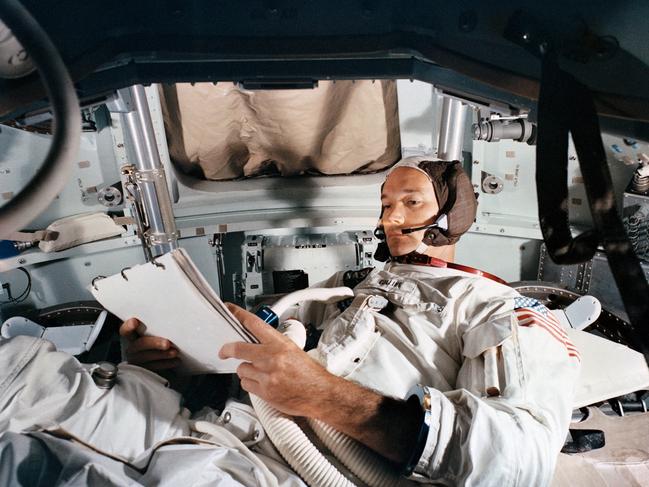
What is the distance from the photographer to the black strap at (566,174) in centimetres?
81

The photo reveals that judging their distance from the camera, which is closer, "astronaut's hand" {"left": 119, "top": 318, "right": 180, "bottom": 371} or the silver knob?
the silver knob

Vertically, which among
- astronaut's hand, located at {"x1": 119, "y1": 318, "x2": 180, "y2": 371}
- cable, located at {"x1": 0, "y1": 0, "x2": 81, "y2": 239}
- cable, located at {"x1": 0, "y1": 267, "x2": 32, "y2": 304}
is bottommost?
cable, located at {"x1": 0, "y1": 267, "x2": 32, "y2": 304}

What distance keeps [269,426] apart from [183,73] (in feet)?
3.34

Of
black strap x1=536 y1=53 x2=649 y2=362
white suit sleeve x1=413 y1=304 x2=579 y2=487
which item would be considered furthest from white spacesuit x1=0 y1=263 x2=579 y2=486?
black strap x1=536 y1=53 x2=649 y2=362

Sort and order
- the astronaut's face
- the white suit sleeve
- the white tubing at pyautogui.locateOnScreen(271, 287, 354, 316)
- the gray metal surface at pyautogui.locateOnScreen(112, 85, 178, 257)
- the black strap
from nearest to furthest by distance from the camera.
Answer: the black strap
the white suit sleeve
the white tubing at pyautogui.locateOnScreen(271, 287, 354, 316)
the astronaut's face
the gray metal surface at pyautogui.locateOnScreen(112, 85, 178, 257)

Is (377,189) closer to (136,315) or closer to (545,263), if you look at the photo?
(545,263)

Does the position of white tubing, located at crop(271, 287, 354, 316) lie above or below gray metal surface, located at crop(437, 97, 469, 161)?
below

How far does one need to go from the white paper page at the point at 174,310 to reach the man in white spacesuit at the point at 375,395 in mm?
61

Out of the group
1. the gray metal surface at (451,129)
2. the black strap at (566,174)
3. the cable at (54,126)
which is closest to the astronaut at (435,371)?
the black strap at (566,174)

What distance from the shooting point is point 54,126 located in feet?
2.01

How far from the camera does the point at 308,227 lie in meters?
2.97

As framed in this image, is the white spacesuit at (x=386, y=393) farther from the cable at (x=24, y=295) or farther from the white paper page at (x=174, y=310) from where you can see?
the cable at (x=24, y=295)

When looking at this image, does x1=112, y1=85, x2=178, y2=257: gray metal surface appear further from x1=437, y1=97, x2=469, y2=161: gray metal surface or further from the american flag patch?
the american flag patch

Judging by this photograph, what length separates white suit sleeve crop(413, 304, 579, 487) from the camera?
124cm
